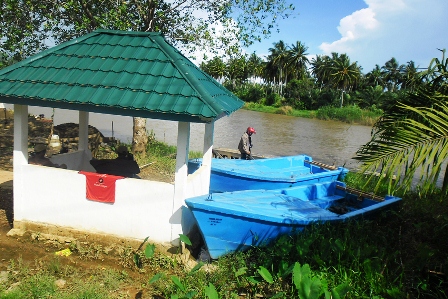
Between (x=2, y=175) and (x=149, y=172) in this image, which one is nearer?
(x=2, y=175)

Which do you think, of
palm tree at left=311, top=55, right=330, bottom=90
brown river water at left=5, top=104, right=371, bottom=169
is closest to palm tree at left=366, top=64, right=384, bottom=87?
palm tree at left=311, top=55, right=330, bottom=90

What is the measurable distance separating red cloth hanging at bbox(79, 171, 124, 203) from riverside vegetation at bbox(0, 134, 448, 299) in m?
0.75

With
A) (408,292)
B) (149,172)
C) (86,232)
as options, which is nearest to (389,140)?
(408,292)

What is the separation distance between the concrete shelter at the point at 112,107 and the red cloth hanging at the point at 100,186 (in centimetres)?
8

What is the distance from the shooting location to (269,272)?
4664mm

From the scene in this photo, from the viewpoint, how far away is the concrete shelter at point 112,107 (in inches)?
199

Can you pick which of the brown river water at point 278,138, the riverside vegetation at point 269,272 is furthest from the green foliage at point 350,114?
the riverside vegetation at point 269,272

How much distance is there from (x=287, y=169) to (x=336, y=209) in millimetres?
2752

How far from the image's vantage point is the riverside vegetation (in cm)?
421

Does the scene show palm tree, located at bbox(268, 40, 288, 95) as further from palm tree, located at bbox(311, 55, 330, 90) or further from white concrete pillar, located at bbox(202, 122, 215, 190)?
white concrete pillar, located at bbox(202, 122, 215, 190)

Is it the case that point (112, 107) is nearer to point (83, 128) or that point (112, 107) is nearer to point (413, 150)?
point (83, 128)

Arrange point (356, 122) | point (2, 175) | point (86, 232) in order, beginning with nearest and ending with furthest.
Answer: point (86, 232) → point (2, 175) → point (356, 122)

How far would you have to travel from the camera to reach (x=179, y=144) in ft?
17.5

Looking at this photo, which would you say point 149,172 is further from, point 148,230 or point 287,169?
point 148,230
